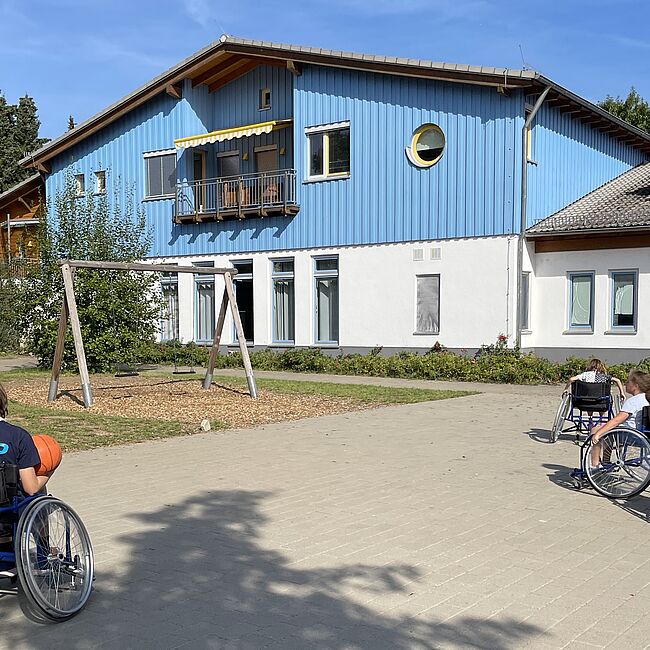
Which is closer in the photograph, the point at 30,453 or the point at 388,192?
the point at 30,453

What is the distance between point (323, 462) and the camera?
31.3 feet

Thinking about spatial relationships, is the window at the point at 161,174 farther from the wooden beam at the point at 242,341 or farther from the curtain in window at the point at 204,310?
the wooden beam at the point at 242,341

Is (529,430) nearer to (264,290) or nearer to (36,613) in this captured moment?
(36,613)

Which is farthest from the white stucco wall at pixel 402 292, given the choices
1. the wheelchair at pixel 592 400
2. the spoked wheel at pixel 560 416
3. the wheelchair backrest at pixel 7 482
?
the wheelchair backrest at pixel 7 482

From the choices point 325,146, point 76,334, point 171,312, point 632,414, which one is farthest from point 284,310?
point 632,414

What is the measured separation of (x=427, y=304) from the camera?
2269 centimetres

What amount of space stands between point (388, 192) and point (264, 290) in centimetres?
552

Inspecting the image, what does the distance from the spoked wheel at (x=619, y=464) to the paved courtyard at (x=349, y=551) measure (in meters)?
0.20

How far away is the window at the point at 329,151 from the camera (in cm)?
2422

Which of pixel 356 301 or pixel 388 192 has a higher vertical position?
pixel 388 192

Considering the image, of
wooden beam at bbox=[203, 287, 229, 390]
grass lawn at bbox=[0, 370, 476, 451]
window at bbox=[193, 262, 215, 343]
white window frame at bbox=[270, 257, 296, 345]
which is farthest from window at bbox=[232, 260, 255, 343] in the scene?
wooden beam at bbox=[203, 287, 229, 390]

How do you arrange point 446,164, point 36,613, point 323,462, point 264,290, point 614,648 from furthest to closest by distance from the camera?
point 264,290 → point 446,164 → point 323,462 → point 36,613 → point 614,648

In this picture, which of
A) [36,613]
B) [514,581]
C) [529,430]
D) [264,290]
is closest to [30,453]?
[36,613]

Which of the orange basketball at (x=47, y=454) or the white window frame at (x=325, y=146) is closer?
the orange basketball at (x=47, y=454)
